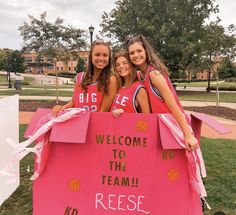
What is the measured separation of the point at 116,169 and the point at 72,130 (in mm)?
456

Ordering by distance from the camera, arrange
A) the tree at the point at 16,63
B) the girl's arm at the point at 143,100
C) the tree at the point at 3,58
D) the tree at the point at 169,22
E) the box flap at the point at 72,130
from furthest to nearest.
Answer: the tree at the point at 3,58 → the tree at the point at 16,63 → the tree at the point at 169,22 → the girl's arm at the point at 143,100 → the box flap at the point at 72,130

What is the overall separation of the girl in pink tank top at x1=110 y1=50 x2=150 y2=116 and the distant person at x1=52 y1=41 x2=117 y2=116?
0.28 feet

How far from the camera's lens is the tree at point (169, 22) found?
23750 millimetres

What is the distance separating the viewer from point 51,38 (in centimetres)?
1505

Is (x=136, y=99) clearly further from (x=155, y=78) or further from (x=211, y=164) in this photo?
(x=211, y=164)

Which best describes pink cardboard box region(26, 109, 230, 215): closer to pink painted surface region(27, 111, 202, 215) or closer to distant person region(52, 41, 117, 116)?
pink painted surface region(27, 111, 202, 215)

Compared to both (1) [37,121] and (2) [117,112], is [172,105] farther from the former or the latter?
(1) [37,121]

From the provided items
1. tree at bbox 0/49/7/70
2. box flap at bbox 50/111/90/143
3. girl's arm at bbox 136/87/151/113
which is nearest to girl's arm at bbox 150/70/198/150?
girl's arm at bbox 136/87/151/113

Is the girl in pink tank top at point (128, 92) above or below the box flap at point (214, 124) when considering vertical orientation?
above

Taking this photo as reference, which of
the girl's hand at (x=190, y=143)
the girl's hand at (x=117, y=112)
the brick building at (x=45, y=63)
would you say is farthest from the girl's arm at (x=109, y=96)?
the brick building at (x=45, y=63)

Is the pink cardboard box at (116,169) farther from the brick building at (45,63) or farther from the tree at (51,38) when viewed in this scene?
the tree at (51,38)

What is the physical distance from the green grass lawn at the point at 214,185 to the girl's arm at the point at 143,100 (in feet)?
6.04

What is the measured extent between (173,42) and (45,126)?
2235cm

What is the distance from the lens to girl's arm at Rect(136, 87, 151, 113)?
256 centimetres
